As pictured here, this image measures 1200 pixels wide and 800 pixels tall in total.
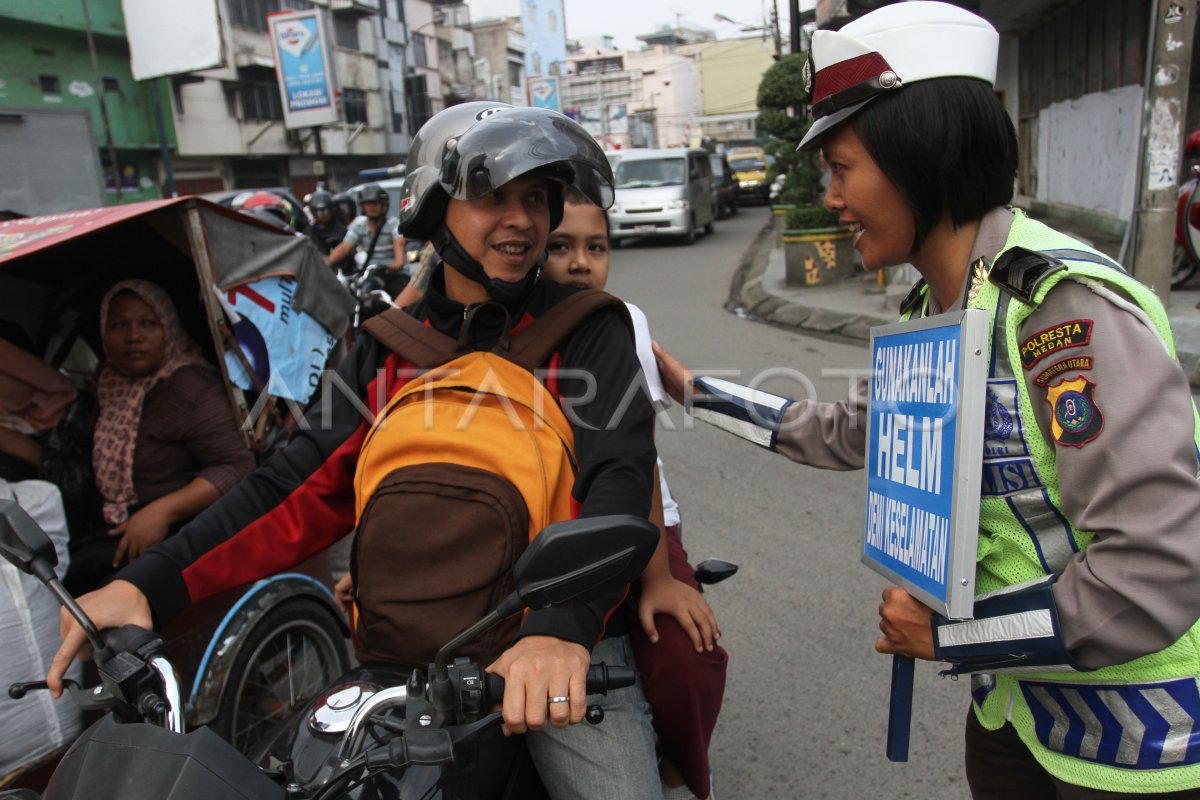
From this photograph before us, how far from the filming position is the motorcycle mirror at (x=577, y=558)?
119 cm

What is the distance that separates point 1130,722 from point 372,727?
108 cm

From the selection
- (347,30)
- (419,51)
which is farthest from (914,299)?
(419,51)

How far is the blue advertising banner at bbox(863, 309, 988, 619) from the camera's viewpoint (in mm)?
1253

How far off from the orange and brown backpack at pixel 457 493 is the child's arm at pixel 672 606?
27 centimetres

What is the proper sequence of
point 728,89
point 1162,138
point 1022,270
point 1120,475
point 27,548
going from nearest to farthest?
point 1120,475 → point 1022,270 → point 27,548 → point 1162,138 → point 728,89

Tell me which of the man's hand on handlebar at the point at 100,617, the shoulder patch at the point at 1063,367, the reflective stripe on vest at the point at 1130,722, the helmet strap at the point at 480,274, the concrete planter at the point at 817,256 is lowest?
the concrete planter at the point at 817,256

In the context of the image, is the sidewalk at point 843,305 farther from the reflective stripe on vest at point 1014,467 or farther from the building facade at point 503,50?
the building facade at point 503,50

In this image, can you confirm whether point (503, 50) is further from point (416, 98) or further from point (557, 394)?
point (557, 394)

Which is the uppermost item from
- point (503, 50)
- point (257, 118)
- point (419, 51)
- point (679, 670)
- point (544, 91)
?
point (503, 50)

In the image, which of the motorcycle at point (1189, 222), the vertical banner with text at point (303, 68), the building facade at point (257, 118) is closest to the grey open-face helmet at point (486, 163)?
the motorcycle at point (1189, 222)

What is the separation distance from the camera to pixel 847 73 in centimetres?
139

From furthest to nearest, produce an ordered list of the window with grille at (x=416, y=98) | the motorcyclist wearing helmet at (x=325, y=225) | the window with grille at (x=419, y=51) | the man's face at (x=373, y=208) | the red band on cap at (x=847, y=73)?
the window with grille at (x=419, y=51) < the window with grille at (x=416, y=98) < the motorcyclist wearing helmet at (x=325, y=225) < the man's face at (x=373, y=208) < the red band on cap at (x=847, y=73)

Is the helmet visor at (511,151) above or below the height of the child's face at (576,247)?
above

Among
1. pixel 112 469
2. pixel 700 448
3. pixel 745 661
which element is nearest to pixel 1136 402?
pixel 745 661
